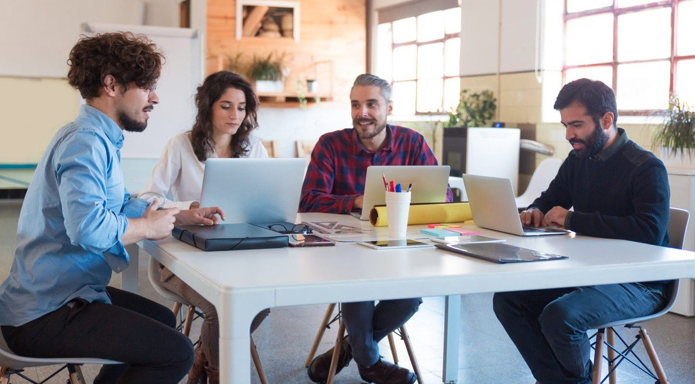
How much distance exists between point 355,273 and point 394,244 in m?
0.43

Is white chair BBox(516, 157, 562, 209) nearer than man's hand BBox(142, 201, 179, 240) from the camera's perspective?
No

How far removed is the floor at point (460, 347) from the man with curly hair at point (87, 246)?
49.0 inches

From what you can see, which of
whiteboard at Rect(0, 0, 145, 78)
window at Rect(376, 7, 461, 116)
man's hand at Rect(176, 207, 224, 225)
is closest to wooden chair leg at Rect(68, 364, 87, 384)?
man's hand at Rect(176, 207, 224, 225)

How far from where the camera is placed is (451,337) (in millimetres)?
2967

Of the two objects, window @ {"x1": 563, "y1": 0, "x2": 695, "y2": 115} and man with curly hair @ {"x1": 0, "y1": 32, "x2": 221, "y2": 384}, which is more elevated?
window @ {"x1": 563, "y1": 0, "x2": 695, "y2": 115}

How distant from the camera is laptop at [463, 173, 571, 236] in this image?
2346 mm

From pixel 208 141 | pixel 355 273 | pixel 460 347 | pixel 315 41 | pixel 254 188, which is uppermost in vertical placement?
pixel 315 41

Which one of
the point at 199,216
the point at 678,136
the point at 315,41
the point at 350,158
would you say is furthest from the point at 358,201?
the point at 315,41

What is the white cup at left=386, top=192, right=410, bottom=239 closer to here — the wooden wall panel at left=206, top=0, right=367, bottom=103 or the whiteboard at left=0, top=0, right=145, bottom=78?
the wooden wall panel at left=206, top=0, right=367, bottom=103

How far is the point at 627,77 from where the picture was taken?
5.45 m

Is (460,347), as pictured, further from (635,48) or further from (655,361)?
(635,48)

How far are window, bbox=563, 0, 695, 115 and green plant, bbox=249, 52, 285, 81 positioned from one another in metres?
3.07

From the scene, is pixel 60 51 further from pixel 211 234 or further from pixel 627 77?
pixel 211 234

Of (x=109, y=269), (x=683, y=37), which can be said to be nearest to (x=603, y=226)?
(x=109, y=269)
